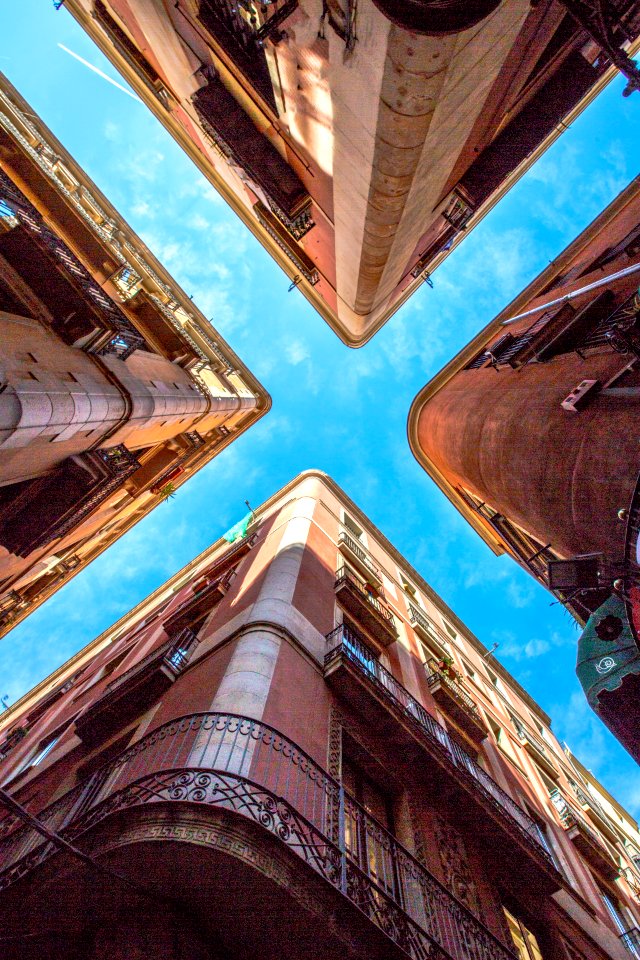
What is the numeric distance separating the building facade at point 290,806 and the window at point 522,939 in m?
0.06

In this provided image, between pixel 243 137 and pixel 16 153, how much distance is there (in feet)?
19.3

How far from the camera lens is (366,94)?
7.40m

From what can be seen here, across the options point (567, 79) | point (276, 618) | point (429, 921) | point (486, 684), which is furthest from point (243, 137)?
point (486, 684)

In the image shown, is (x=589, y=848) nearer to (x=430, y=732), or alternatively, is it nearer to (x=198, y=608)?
(x=430, y=732)

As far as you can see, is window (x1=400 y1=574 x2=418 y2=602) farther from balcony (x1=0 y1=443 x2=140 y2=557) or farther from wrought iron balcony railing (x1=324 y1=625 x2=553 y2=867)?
balcony (x1=0 y1=443 x2=140 y2=557)

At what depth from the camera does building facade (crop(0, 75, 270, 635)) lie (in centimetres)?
898

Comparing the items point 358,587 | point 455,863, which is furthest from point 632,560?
point 358,587

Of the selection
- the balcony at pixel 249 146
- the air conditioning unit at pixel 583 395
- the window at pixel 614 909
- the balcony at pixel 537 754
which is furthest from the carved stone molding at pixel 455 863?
the balcony at pixel 249 146

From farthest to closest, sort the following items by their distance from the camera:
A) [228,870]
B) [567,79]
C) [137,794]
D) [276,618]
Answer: [567,79], [276,618], [137,794], [228,870]

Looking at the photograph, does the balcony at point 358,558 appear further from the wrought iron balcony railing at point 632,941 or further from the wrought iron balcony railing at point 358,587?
the wrought iron balcony railing at point 632,941

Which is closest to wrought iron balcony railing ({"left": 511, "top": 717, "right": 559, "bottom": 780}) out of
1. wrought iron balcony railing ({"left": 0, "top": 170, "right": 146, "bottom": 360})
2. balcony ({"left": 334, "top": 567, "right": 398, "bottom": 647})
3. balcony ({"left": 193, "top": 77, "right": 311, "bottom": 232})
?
Result: balcony ({"left": 334, "top": 567, "right": 398, "bottom": 647})

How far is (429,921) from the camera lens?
20.5 ft

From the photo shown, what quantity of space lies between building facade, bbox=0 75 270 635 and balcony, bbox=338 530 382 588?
6723 millimetres

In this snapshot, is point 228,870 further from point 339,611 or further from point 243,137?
point 243,137
